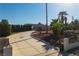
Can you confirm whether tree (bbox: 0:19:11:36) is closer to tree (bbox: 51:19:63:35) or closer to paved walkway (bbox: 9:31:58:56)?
paved walkway (bbox: 9:31:58:56)

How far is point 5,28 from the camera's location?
513cm

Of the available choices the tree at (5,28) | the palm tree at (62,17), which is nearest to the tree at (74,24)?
the palm tree at (62,17)

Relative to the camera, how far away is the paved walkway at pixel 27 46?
5.14 meters

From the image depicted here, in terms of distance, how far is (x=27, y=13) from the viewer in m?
5.11

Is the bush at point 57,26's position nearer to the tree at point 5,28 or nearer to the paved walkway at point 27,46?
the paved walkway at point 27,46

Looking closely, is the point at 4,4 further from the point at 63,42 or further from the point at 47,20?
the point at 63,42

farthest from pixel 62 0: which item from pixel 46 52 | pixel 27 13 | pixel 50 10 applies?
pixel 46 52

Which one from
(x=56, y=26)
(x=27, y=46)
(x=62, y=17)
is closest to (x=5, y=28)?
(x=27, y=46)

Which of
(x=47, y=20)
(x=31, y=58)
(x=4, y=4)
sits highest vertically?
(x=4, y=4)

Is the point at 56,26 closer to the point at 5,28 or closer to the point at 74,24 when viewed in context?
the point at 74,24

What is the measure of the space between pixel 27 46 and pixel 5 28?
56cm

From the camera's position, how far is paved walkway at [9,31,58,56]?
5137mm

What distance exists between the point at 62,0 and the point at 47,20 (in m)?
0.49

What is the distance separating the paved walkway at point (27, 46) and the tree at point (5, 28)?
0.36 feet
